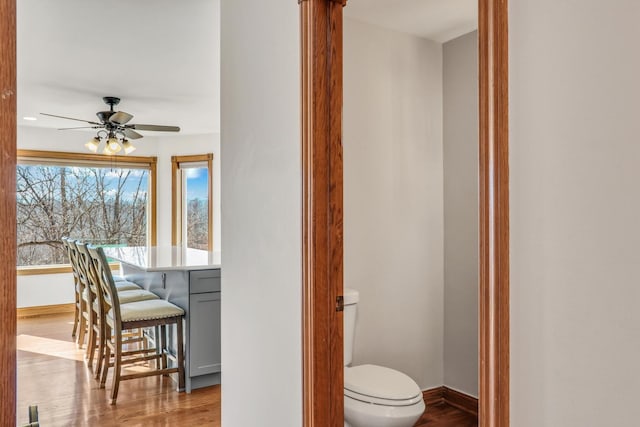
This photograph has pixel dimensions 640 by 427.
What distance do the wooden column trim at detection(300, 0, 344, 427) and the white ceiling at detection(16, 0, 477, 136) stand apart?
1062 millimetres

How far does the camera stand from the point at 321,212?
64.1 inches

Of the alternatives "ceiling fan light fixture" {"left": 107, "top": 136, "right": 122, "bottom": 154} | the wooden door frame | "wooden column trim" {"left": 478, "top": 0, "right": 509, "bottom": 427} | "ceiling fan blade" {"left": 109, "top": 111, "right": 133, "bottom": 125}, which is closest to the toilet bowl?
the wooden door frame

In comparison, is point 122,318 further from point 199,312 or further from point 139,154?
point 139,154

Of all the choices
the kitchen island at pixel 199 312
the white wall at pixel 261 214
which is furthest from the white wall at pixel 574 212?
the kitchen island at pixel 199 312

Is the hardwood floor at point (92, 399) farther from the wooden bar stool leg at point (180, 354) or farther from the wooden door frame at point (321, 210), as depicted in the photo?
the wooden door frame at point (321, 210)

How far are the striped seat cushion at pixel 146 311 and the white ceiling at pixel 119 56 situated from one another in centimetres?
183

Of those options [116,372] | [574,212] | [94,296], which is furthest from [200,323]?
[574,212]

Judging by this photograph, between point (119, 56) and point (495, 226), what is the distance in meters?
3.36

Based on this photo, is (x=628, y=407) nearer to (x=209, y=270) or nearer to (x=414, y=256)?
(x=414, y=256)

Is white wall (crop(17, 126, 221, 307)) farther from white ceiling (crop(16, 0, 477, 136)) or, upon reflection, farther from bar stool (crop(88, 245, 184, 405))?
bar stool (crop(88, 245, 184, 405))

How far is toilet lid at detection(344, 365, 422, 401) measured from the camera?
2066mm

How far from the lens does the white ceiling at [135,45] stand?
2646 millimetres

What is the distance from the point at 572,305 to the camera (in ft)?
2.80

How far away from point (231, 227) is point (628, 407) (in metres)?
1.68
